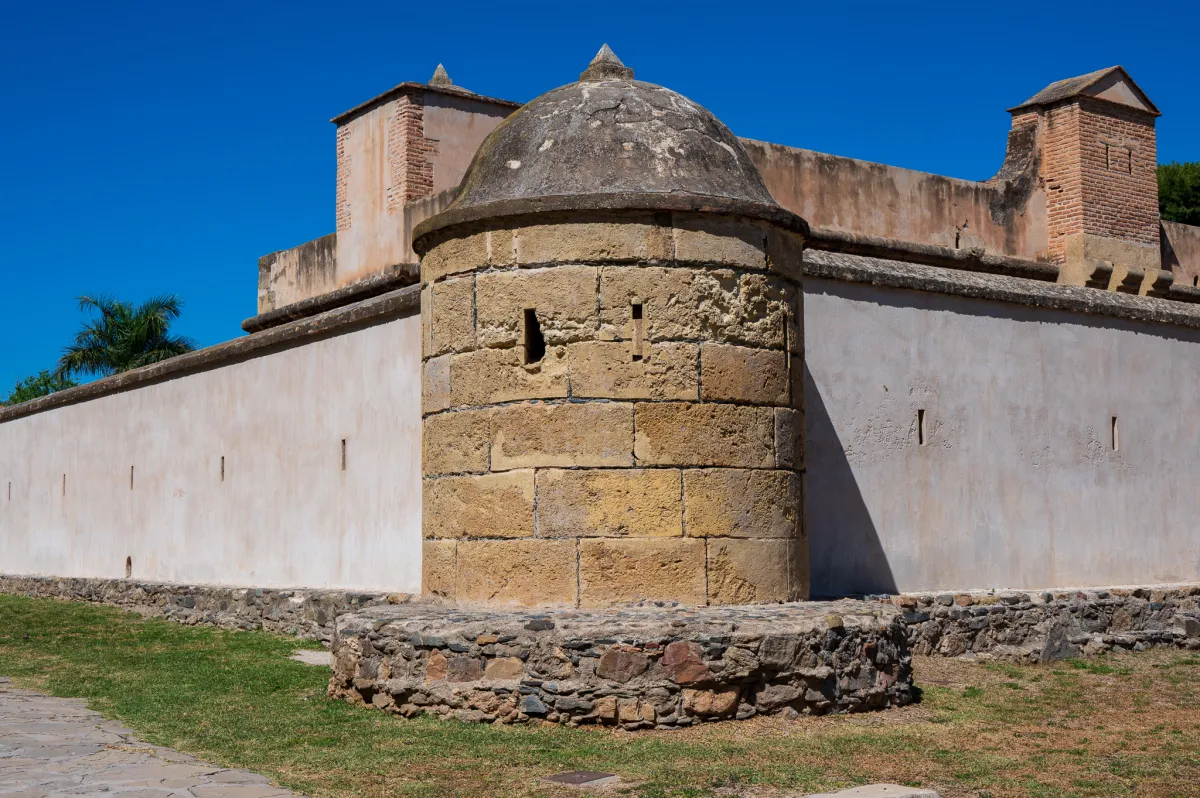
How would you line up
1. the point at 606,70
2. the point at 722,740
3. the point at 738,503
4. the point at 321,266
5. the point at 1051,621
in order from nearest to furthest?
the point at 722,740 → the point at 738,503 → the point at 606,70 → the point at 1051,621 → the point at 321,266

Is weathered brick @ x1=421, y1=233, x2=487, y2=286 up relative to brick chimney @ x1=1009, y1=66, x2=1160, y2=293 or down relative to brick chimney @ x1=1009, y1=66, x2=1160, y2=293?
down

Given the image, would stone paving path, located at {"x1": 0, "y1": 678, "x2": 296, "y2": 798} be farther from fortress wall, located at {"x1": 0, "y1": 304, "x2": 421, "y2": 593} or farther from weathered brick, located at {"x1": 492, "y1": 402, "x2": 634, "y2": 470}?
fortress wall, located at {"x1": 0, "y1": 304, "x2": 421, "y2": 593}

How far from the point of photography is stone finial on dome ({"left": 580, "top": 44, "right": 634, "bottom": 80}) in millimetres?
9070

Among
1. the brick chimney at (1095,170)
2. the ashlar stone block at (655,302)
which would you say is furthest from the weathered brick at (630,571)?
the brick chimney at (1095,170)

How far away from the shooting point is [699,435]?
26.1ft

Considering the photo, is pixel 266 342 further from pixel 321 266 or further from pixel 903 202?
pixel 903 202

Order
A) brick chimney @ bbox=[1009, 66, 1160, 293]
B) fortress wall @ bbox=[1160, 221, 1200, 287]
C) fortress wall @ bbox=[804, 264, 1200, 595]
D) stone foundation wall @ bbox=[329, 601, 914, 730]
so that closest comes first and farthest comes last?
stone foundation wall @ bbox=[329, 601, 914, 730], fortress wall @ bbox=[804, 264, 1200, 595], brick chimney @ bbox=[1009, 66, 1160, 293], fortress wall @ bbox=[1160, 221, 1200, 287]

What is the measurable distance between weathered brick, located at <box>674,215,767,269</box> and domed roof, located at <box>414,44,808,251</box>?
0.32 ft

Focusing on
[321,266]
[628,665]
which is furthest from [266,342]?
[628,665]

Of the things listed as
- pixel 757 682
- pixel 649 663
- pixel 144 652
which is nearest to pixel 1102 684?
pixel 757 682

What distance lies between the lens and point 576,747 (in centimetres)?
664

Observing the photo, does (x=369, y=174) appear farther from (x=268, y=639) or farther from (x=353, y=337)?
(x=268, y=639)

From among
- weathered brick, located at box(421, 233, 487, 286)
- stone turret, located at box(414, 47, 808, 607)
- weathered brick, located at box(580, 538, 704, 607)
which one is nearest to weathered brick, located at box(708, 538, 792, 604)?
stone turret, located at box(414, 47, 808, 607)

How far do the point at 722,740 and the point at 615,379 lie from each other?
7.27 feet
